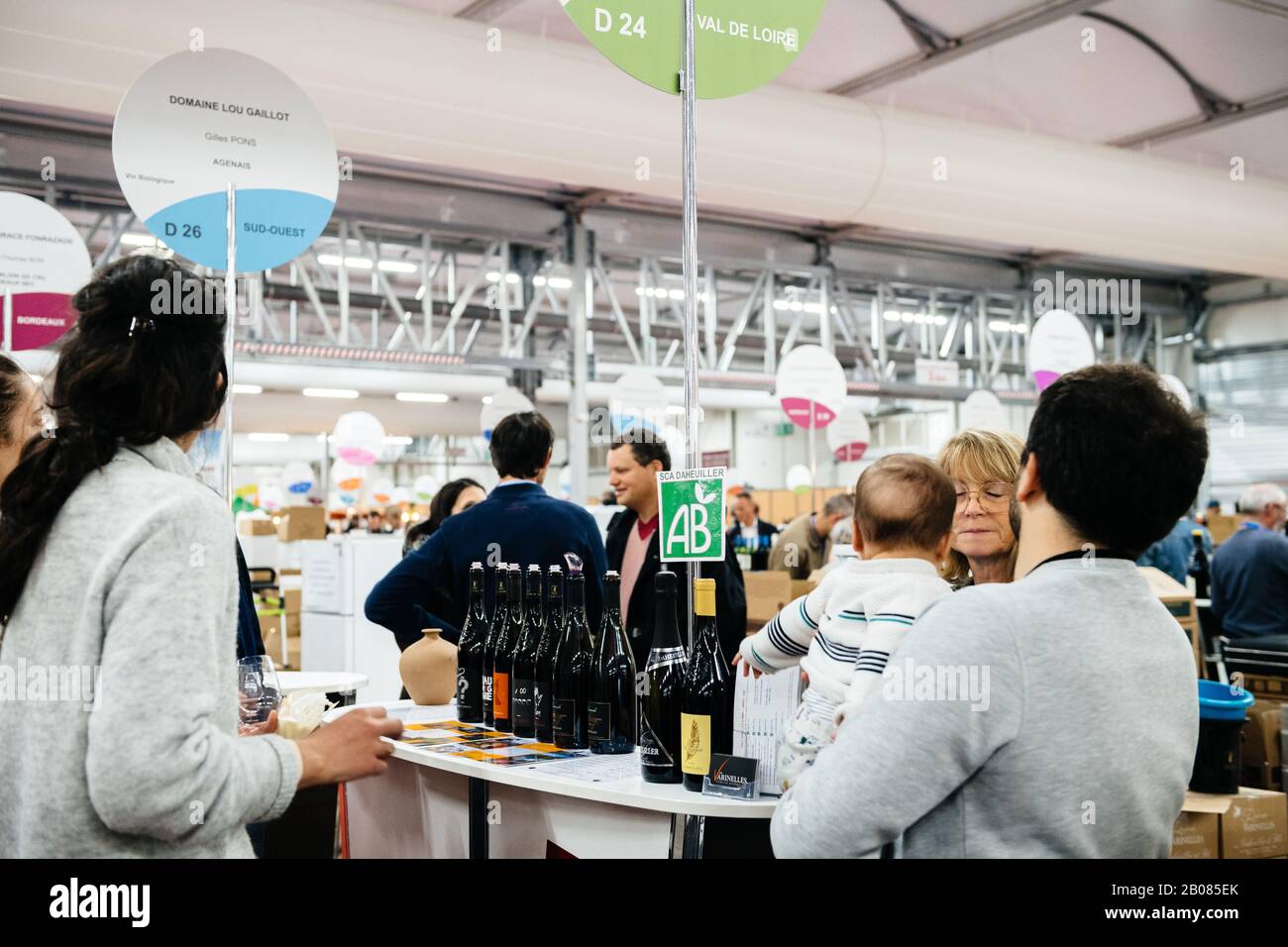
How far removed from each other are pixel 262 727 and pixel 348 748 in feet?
1.85

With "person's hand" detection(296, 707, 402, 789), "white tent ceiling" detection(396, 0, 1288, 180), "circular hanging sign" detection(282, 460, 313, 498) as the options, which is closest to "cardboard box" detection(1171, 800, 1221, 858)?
"person's hand" detection(296, 707, 402, 789)

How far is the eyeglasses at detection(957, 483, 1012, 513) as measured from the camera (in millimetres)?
2289

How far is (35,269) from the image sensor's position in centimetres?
386

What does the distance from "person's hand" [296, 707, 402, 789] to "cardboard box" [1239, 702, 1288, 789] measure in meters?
3.49

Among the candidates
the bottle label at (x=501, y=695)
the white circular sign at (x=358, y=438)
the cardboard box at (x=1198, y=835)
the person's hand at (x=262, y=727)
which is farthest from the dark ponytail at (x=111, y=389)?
the white circular sign at (x=358, y=438)

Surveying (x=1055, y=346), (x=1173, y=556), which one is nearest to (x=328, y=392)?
(x=1055, y=346)

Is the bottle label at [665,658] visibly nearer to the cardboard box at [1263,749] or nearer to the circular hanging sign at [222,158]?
the circular hanging sign at [222,158]

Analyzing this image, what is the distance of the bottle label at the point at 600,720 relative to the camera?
2.14m

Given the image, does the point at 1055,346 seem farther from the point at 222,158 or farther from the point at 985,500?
the point at 222,158

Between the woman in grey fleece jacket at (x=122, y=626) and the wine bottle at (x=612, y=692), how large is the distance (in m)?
0.82

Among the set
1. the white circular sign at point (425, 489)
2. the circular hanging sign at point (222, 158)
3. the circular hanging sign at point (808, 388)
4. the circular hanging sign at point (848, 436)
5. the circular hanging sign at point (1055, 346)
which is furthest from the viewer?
the white circular sign at point (425, 489)

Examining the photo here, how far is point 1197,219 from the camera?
769cm
